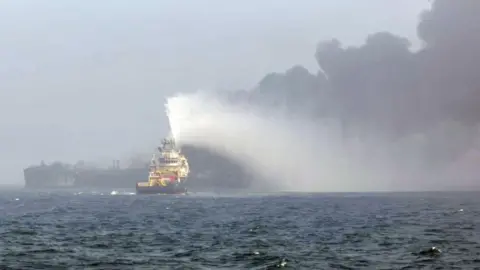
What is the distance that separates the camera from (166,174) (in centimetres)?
18838

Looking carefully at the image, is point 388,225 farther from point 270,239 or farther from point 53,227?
point 53,227

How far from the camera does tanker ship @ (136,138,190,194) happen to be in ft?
610

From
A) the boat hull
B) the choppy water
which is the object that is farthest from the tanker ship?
the choppy water

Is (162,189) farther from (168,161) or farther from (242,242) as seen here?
(242,242)

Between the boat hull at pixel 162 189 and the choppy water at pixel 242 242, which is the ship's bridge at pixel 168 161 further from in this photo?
the choppy water at pixel 242 242

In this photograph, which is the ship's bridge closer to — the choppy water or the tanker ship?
the tanker ship

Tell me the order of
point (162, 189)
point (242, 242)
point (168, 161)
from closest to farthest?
point (242, 242), point (162, 189), point (168, 161)

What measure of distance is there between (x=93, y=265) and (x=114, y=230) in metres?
25.0

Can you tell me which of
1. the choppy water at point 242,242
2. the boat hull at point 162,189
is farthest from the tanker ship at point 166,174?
the choppy water at point 242,242

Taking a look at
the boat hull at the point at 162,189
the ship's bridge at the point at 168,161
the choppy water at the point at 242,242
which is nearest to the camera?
the choppy water at the point at 242,242

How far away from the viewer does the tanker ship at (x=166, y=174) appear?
185875 millimetres

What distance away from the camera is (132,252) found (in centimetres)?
5025

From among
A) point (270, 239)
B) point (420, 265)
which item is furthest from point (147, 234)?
point (420, 265)

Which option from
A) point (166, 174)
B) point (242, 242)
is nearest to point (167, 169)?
point (166, 174)
